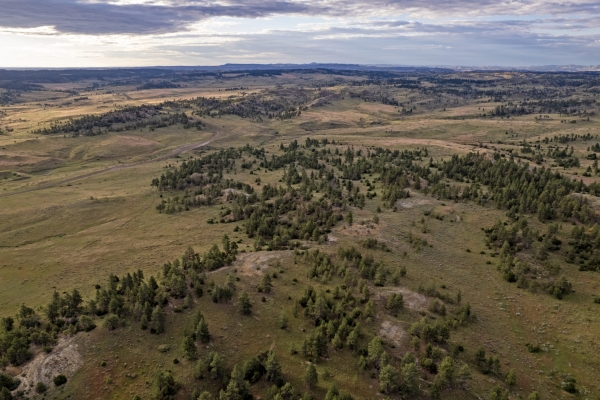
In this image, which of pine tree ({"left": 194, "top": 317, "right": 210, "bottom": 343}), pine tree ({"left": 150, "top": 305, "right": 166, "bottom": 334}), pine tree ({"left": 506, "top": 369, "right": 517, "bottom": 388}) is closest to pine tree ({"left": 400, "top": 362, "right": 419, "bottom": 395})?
pine tree ({"left": 506, "top": 369, "right": 517, "bottom": 388})

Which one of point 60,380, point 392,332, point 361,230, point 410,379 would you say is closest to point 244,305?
point 392,332

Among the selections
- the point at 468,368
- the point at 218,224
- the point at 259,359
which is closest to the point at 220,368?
the point at 259,359

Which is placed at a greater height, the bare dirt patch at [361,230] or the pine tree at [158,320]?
the bare dirt patch at [361,230]

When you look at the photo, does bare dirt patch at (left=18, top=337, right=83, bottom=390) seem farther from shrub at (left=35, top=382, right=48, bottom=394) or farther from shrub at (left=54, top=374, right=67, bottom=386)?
shrub at (left=35, top=382, right=48, bottom=394)

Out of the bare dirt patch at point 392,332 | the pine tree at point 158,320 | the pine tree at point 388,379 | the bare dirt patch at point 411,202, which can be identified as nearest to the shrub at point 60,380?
the pine tree at point 158,320

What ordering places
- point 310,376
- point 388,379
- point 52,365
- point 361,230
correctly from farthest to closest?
point 361,230 → point 52,365 → point 310,376 → point 388,379

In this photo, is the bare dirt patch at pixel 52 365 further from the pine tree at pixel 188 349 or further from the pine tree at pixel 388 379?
the pine tree at pixel 388 379

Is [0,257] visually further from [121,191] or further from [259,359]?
[259,359]

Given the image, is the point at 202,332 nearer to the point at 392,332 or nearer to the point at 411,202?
the point at 392,332
